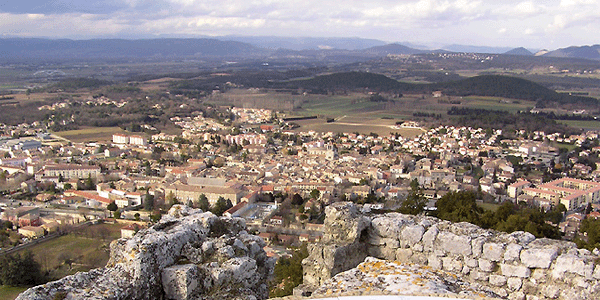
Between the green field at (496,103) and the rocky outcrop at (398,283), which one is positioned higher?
the rocky outcrop at (398,283)

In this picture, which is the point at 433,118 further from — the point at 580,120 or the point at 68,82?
the point at 68,82

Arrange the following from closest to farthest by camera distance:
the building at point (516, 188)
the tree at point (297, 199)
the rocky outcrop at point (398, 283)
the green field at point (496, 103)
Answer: the rocky outcrop at point (398, 283), the tree at point (297, 199), the building at point (516, 188), the green field at point (496, 103)

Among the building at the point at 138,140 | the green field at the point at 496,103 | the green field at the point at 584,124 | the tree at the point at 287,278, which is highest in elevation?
the tree at the point at 287,278

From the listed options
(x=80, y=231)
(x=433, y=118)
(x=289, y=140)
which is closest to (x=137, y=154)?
(x=289, y=140)

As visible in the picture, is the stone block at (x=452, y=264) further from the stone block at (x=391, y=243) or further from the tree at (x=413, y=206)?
the tree at (x=413, y=206)

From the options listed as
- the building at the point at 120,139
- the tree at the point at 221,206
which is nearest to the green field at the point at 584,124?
the tree at the point at 221,206

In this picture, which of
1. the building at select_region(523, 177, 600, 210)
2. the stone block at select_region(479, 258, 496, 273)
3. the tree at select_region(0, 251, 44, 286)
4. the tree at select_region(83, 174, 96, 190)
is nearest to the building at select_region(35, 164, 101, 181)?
the tree at select_region(83, 174, 96, 190)
